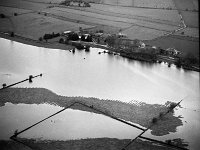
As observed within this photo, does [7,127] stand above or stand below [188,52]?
below

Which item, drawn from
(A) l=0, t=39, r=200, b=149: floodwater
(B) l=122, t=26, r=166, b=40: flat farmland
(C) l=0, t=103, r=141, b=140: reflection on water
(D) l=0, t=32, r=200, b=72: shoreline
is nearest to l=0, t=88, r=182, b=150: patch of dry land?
(C) l=0, t=103, r=141, b=140: reflection on water

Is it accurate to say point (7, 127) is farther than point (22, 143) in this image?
Yes

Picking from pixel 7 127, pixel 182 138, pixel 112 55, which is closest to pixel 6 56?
pixel 112 55

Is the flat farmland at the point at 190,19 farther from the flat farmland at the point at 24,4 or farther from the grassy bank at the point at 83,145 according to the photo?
the grassy bank at the point at 83,145

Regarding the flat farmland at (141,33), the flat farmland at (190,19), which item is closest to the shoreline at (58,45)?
the flat farmland at (141,33)

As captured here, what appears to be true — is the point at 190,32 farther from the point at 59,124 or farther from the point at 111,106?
the point at 59,124

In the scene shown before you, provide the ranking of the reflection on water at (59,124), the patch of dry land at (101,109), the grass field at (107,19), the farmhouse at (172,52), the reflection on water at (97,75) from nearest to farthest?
the patch of dry land at (101,109), the reflection on water at (59,124), the reflection on water at (97,75), the farmhouse at (172,52), the grass field at (107,19)

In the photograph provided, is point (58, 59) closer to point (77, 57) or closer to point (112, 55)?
point (77, 57)
